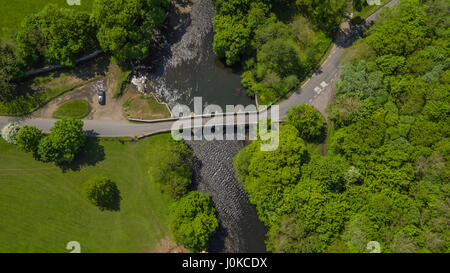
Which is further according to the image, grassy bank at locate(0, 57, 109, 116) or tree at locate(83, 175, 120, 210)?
grassy bank at locate(0, 57, 109, 116)

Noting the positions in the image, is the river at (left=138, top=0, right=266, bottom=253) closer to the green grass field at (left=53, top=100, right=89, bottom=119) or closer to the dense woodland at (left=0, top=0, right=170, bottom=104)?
the dense woodland at (left=0, top=0, right=170, bottom=104)

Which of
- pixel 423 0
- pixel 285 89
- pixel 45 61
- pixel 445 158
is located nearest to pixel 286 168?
pixel 285 89

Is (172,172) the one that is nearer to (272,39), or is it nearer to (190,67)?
(190,67)

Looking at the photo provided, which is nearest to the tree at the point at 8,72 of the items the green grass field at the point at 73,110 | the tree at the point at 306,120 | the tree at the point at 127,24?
the green grass field at the point at 73,110

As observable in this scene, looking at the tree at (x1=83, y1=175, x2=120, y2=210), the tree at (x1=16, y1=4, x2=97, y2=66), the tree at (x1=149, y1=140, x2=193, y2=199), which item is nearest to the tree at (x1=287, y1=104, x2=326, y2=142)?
the tree at (x1=149, y1=140, x2=193, y2=199)

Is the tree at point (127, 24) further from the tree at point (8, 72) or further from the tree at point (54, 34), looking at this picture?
the tree at point (8, 72)
